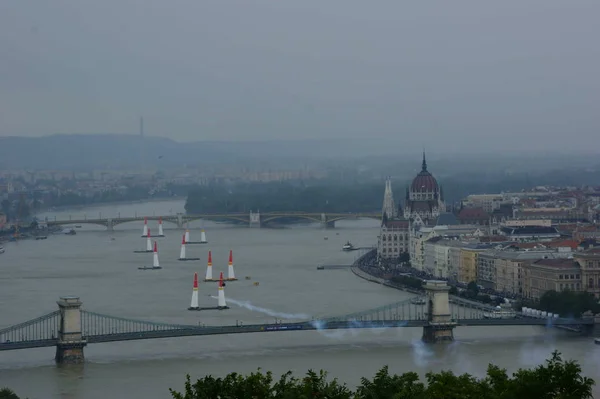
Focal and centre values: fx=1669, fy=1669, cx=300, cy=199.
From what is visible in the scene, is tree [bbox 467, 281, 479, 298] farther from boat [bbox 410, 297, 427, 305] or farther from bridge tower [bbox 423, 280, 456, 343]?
bridge tower [bbox 423, 280, 456, 343]

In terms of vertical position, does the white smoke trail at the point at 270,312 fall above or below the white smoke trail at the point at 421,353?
above

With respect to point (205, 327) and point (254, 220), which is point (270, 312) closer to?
point (205, 327)

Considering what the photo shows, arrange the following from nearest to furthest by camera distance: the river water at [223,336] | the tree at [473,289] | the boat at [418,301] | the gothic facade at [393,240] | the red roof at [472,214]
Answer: the river water at [223,336]
the boat at [418,301]
the tree at [473,289]
the gothic facade at [393,240]
the red roof at [472,214]

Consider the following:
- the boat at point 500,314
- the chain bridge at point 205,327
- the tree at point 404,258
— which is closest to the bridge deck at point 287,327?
the chain bridge at point 205,327

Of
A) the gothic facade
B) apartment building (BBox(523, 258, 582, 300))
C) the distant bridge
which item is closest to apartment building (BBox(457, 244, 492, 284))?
apartment building (BBox(523, 258, 582, 300))

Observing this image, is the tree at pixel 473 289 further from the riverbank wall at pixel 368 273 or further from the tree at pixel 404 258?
the tree at pixel 404 258

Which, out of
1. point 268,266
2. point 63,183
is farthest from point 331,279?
point 63,183
